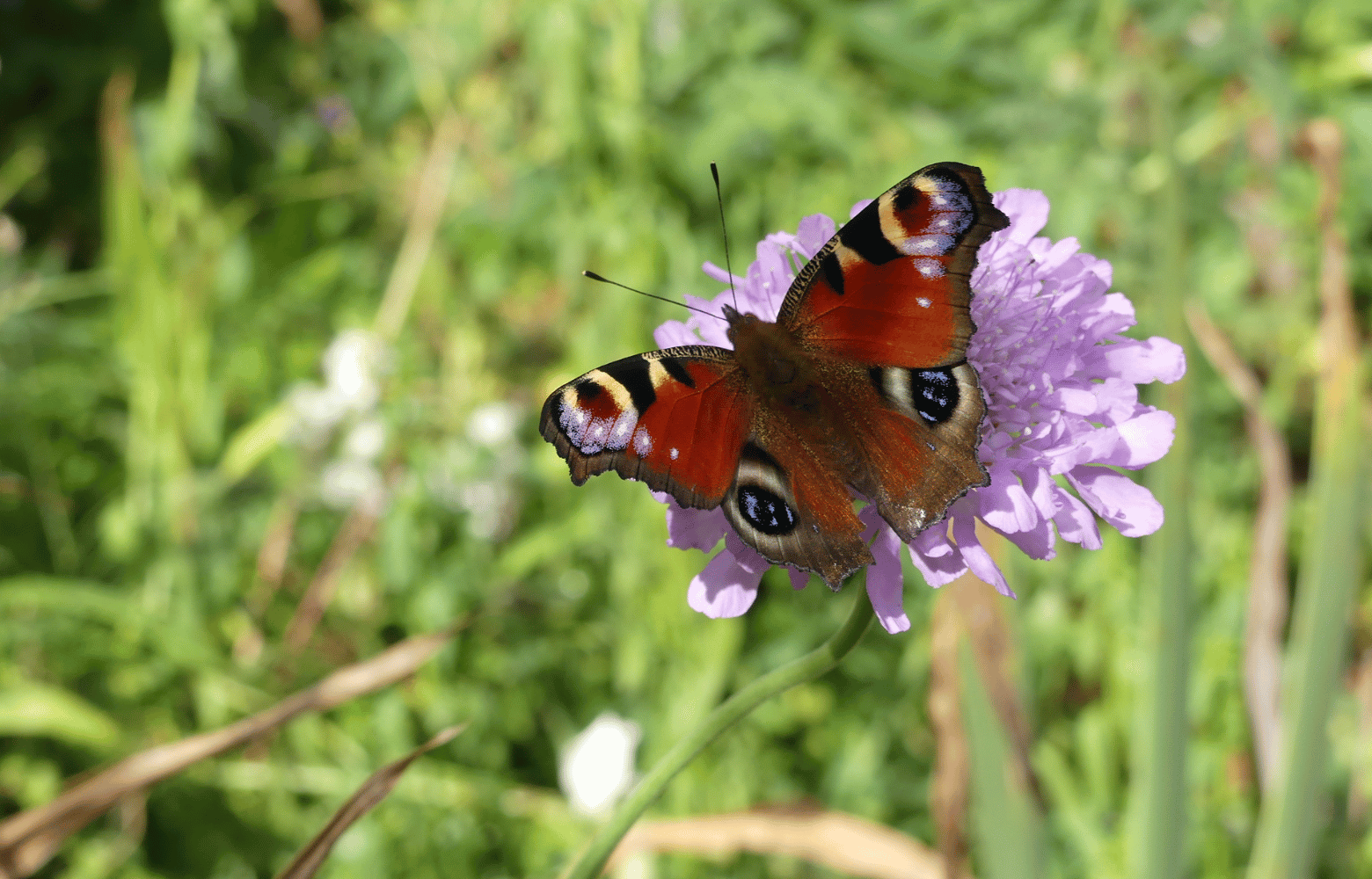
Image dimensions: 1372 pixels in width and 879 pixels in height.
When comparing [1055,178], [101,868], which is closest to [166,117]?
[101,868]

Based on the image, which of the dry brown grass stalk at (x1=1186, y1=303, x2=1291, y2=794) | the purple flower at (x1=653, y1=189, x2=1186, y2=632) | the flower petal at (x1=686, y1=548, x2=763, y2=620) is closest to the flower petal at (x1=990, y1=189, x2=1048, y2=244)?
the purple flower at (x1=653, y1=189, x2=1186, y2=632)

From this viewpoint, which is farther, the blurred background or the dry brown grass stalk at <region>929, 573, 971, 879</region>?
the blurred background

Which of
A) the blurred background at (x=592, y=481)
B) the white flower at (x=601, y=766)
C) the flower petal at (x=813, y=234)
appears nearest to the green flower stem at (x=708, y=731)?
the flower petal at (x=813, y=234)

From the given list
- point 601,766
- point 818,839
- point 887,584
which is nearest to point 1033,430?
point 887,584

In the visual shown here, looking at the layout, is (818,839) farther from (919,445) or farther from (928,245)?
(928,245)

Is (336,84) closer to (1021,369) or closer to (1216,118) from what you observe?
(1216,118)

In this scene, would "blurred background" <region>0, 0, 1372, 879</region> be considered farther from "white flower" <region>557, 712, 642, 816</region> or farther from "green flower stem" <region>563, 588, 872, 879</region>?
"green flower stem" <region>563, 588, 872, 879</region>
